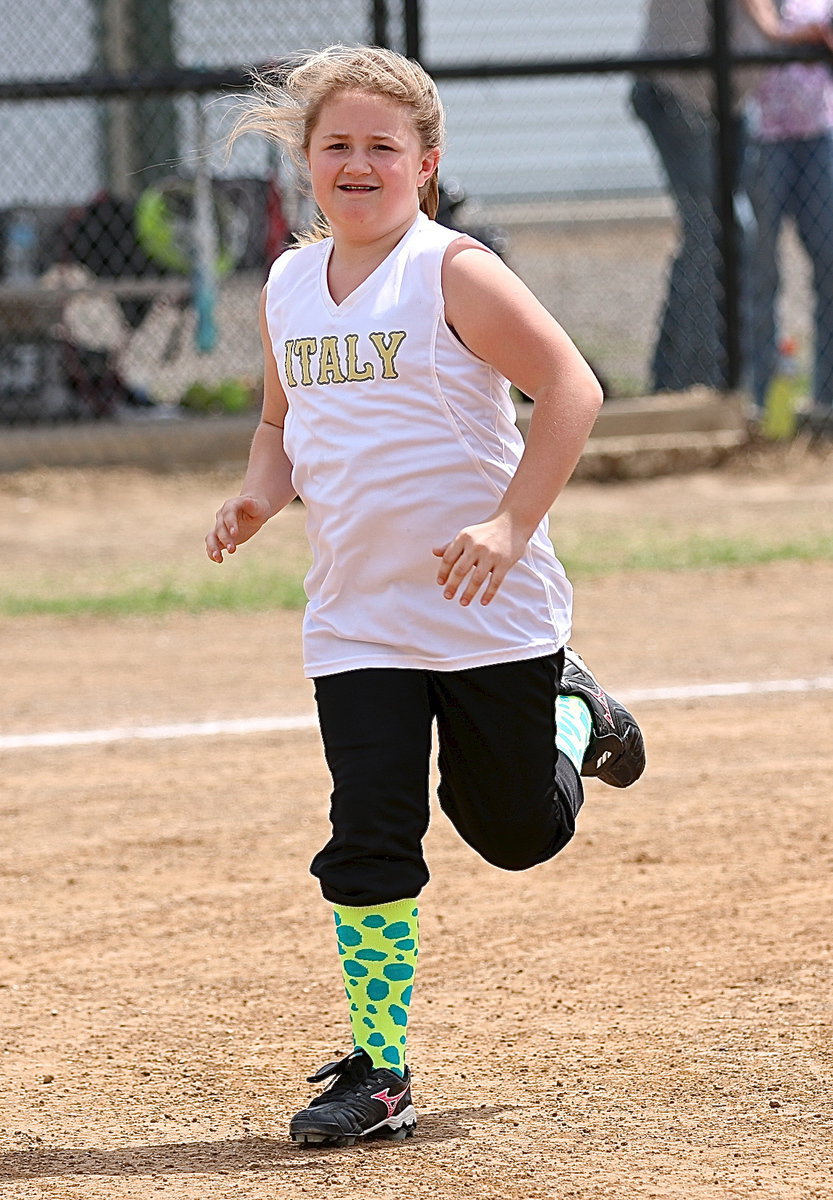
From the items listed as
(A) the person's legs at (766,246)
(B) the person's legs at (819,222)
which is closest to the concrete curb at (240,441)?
(A) the person's legs at (766,246)

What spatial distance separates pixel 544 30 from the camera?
30.6 ft

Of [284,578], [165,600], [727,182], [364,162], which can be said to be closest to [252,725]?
[165,600]

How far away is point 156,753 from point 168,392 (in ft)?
16.5

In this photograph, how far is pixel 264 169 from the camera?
9.20 meters

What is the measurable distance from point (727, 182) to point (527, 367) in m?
6.93

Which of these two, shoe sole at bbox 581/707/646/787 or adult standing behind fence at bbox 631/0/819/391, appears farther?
adult standing behind fence at bbox 631/0/819/391

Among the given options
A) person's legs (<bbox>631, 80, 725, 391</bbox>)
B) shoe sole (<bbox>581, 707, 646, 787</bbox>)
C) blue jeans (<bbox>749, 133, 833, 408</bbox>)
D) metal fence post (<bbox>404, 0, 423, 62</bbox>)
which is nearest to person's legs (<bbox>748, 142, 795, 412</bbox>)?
blue jeans (<bbox>749, 133, 833, 408</bbox>)

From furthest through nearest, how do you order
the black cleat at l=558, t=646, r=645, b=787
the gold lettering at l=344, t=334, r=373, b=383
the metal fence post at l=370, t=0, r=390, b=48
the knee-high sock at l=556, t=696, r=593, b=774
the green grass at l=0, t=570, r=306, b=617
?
1. the metal fence post at l=370, t=0, r=390, b=48
2. the green grass at l=0, t=570, r=306, b=617
3. the black cleat at l=558, t=646, r=645, b=787
4. the knee-high sock at l=556, t=696, r=593, b=774
5. the gold lettering at l=344, t=334, r=373, b=383

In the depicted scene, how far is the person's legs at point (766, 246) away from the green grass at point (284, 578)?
2.01 metres

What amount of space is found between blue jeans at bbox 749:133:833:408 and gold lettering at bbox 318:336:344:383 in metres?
7.00

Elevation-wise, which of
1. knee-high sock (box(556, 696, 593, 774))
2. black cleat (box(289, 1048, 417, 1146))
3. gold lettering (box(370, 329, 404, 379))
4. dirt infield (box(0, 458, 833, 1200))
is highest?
gold lettering (box(370, 329, 404, 379))

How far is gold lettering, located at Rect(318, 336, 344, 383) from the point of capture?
2.66m

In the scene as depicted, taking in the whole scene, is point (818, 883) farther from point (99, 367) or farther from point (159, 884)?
point (99, 367)

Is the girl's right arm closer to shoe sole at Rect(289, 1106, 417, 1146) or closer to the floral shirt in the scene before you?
shoe sole at Rect(289, 1106, 417, 1146)
